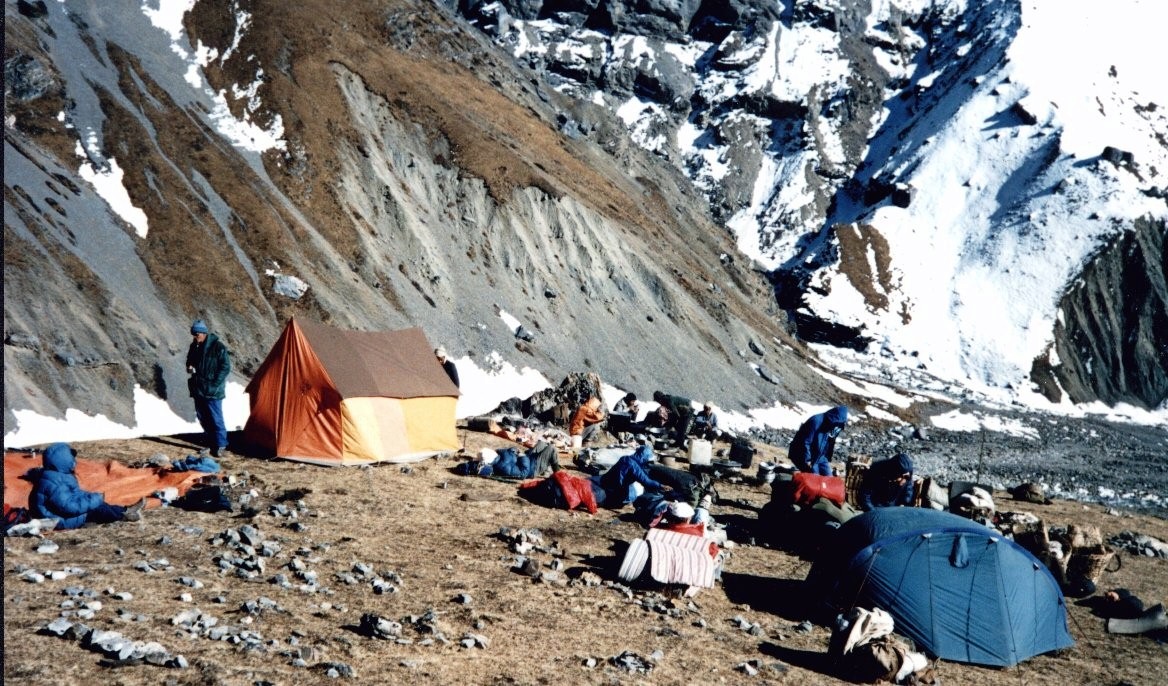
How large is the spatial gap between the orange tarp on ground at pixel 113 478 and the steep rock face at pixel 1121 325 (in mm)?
72759

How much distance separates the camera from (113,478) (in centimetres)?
1327

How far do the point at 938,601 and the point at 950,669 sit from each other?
822 millimetres

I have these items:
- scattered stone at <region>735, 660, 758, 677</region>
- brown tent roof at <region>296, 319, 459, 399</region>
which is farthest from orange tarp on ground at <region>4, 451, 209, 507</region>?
scattered stone at <region>735, 660, 758, 677</region>

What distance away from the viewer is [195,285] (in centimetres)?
2480

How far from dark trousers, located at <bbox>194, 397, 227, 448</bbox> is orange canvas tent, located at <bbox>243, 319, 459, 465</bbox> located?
987 millimetres

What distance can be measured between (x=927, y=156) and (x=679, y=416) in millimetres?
85150

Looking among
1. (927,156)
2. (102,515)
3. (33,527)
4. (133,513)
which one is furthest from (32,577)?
(927,156)

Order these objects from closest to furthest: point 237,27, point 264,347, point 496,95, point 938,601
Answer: point 938,601 < point 264,347 < point 237,27 < point 496,95

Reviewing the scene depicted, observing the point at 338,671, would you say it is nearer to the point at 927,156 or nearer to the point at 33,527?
the point at 33,527

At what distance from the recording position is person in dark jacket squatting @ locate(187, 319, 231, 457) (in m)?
15.7

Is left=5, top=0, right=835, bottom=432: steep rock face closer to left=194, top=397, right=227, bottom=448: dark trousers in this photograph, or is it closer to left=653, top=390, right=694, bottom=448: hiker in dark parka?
left=194, top=397, right=227, bottom=448: dark trousers

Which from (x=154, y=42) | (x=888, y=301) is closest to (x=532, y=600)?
(x=154, y=42)

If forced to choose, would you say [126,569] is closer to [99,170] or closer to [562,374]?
[99,170]

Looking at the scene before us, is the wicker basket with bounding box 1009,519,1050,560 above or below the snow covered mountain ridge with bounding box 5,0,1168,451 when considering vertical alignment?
below
